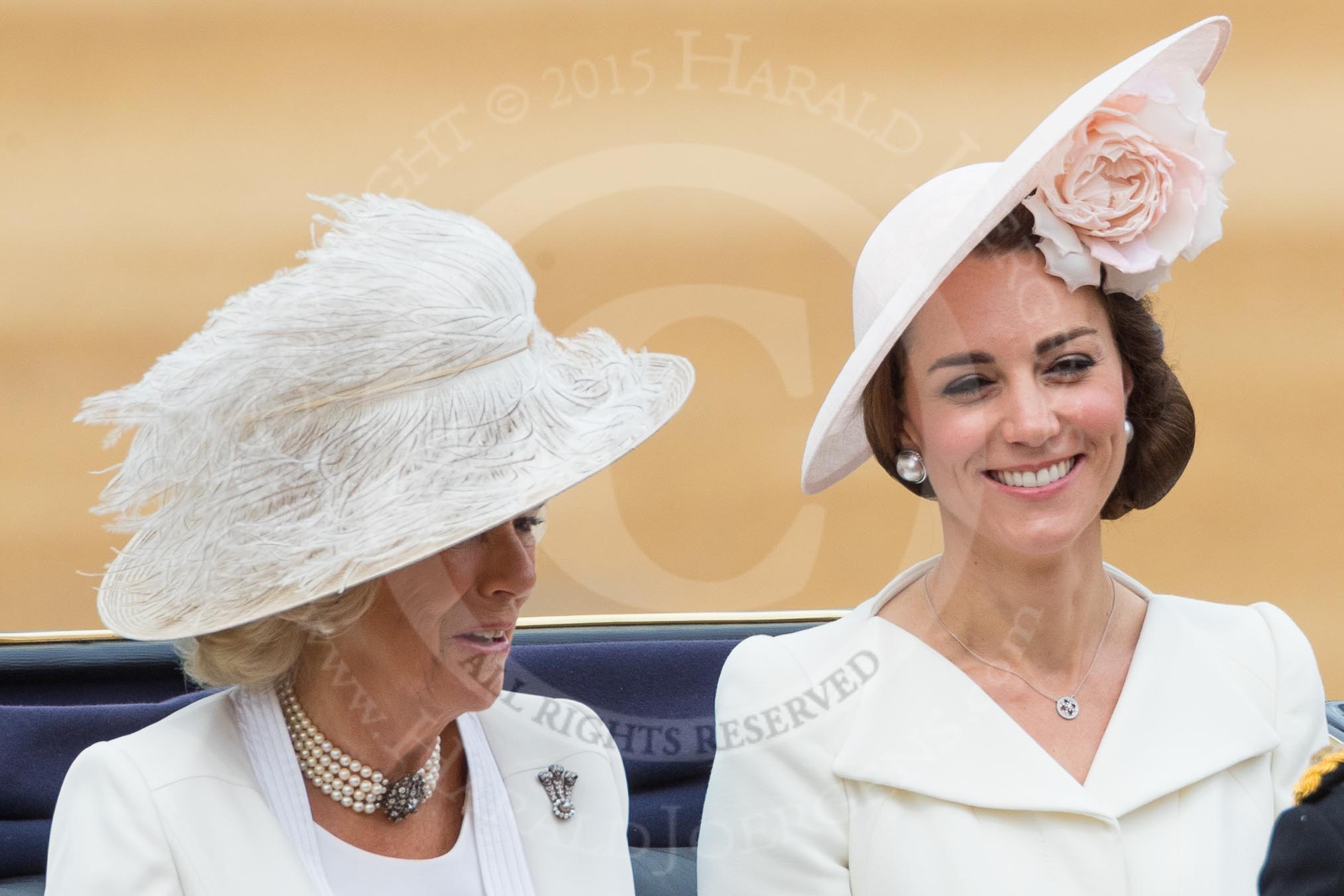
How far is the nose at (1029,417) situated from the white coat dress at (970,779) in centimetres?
32

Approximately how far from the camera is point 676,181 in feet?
7.50

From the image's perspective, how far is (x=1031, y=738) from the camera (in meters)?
1.59

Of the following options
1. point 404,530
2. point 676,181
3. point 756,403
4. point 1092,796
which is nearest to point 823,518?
point 756,403

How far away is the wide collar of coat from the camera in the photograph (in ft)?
5.07

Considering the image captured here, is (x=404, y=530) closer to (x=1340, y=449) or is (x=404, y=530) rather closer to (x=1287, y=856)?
(x=1287, y=856)

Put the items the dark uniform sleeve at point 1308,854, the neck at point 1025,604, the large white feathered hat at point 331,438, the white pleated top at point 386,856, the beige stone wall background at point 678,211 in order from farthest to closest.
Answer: the beige stone wall background at point 678,211
the neck at point 1025,604
the white pleated top at point 386,856
the large white feathered hat at point 331,438
the dark uniform sleeve at point 1308,854

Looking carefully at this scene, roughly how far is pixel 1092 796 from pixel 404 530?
85 cm

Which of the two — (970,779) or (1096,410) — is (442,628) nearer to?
(970,779)

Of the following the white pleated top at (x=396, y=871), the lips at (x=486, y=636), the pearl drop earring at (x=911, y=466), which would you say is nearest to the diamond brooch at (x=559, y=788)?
the white pleated top at (x=396, y=871)

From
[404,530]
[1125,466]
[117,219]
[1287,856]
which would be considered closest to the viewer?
[1287,856]

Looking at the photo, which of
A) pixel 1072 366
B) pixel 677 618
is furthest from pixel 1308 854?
pixel 677 618

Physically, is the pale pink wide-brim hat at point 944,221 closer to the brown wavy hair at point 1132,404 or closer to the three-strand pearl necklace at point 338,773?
the brown wavy hair at point 1132,404

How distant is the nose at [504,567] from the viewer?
1.44 metres

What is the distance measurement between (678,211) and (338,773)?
119 centimetres
